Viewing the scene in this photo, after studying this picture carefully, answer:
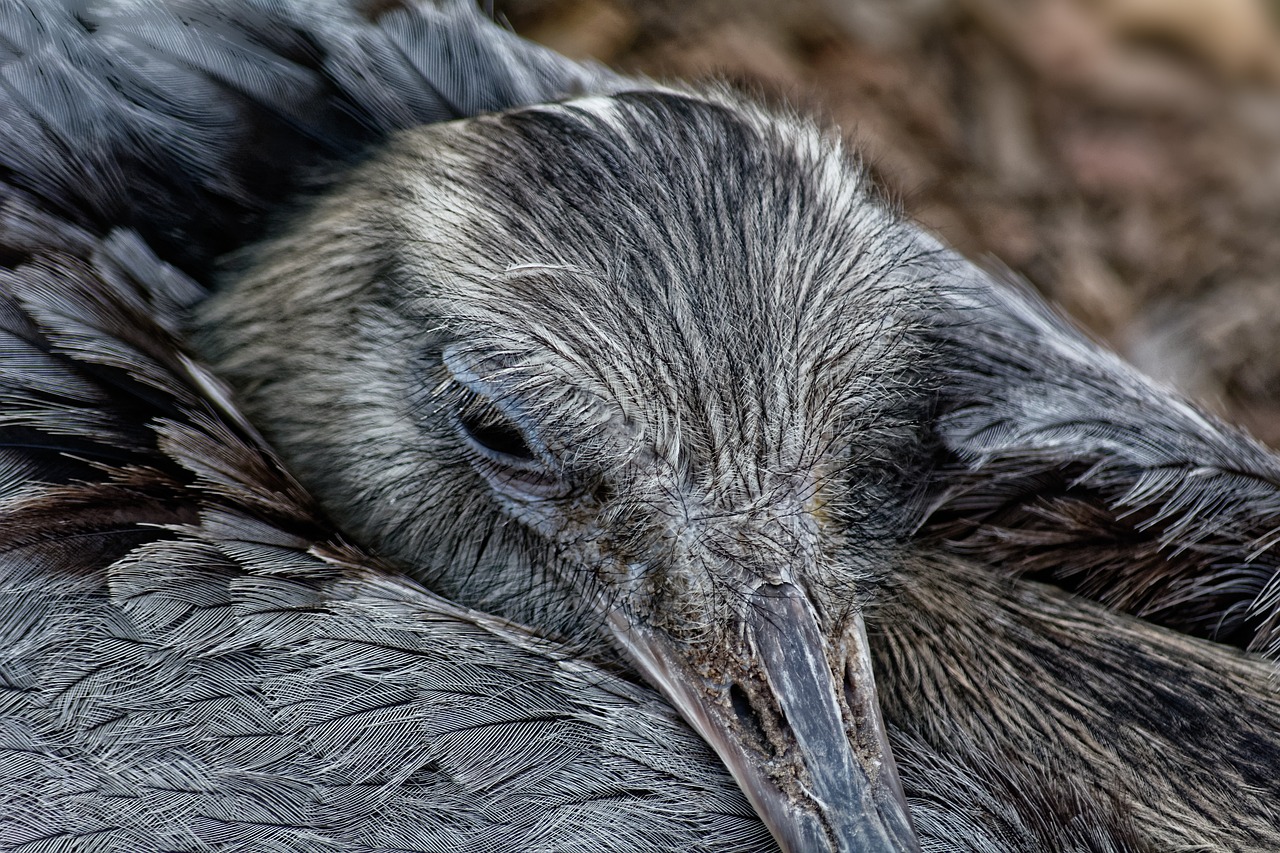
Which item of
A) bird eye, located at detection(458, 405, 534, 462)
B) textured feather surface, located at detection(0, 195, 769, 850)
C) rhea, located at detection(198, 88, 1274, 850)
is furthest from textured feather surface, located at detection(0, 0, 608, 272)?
bird eye, located at detection(458, 405, 534, 462)

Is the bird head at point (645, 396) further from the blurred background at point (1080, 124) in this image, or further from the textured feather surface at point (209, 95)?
the blurred background at point (1080, 124)

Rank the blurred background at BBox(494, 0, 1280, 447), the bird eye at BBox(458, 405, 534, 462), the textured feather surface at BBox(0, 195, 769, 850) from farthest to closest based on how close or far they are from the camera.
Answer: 1. the blurred background at BBox(494, 0, 1280, 447)
2. the bird eye at BBox(458, 405, 534, 462)
3. the textured feather surface at BBox(0, 195, 769, 850)

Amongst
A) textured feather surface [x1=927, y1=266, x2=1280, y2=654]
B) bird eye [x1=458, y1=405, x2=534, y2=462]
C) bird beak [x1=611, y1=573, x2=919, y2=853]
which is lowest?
bird beak [x1=611, y1=573, x2=919, y2=853]

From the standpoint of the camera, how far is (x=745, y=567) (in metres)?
1.94

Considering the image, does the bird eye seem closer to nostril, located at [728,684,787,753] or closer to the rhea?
the rhea

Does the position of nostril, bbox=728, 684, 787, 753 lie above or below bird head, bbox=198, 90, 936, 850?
below

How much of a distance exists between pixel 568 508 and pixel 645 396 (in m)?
0.20

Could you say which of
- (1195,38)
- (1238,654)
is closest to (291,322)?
(1238,654)

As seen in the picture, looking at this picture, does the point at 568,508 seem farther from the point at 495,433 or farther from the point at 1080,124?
the point at 1080,124

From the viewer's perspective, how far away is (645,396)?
1.99 metres

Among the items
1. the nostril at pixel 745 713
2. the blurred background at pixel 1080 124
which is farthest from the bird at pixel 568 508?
the blurred background at pixel 1080 124

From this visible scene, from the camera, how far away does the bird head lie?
6.28ft

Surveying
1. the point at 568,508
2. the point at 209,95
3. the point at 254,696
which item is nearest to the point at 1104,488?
the point at 568,508

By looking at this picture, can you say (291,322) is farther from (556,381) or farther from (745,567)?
(745,567)
